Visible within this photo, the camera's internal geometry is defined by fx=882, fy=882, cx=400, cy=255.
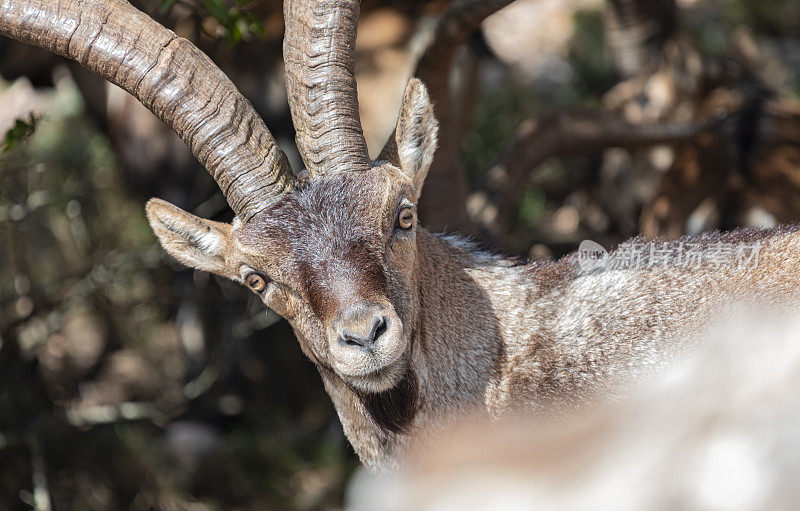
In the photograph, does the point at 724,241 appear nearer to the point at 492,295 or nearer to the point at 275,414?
the point at 492,295

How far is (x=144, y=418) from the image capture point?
9672mm

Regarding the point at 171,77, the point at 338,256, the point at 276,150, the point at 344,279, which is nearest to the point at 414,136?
the point at 276,150

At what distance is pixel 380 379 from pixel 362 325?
415 millimetres

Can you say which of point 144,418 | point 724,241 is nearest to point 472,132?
point 144,418

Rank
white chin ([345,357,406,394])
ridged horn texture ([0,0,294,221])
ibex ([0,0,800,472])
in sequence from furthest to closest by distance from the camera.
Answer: ridged horn texture ([0,0,294,221])
ibex ([0,0,800,472])
white chin ([345,357,406,394])

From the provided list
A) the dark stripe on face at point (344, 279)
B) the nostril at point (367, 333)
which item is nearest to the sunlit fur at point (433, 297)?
the dark stripe on face at point (344, 279)

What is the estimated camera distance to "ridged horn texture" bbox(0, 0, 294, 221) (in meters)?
4.72

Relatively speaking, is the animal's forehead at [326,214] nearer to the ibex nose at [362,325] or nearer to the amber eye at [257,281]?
the amber eye at [257,281]

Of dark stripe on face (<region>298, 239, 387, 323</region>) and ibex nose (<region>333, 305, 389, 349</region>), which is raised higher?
dark stripe on face (<region>298, 239, 387, 323</region>)

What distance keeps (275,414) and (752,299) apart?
287 inches

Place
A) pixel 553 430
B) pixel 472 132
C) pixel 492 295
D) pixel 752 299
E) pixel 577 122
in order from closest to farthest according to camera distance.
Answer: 1. pixel 553 430
2. pixel 752 299
3. pixel 492 295
4. pixel 577 122
5. pixel 472 132

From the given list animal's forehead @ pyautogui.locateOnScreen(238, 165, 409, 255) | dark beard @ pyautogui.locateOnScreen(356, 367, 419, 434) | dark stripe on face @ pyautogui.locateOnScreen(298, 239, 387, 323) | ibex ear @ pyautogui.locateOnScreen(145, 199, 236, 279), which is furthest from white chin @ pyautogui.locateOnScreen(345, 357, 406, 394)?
ibex ear @ pyautogui.locateOnScreen(145, 199, 236, 279)

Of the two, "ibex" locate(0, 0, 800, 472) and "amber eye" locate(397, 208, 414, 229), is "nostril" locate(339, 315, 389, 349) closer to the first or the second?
"ibex" locate(0, 0, 800, 472)

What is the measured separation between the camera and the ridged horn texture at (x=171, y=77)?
4.72 m
